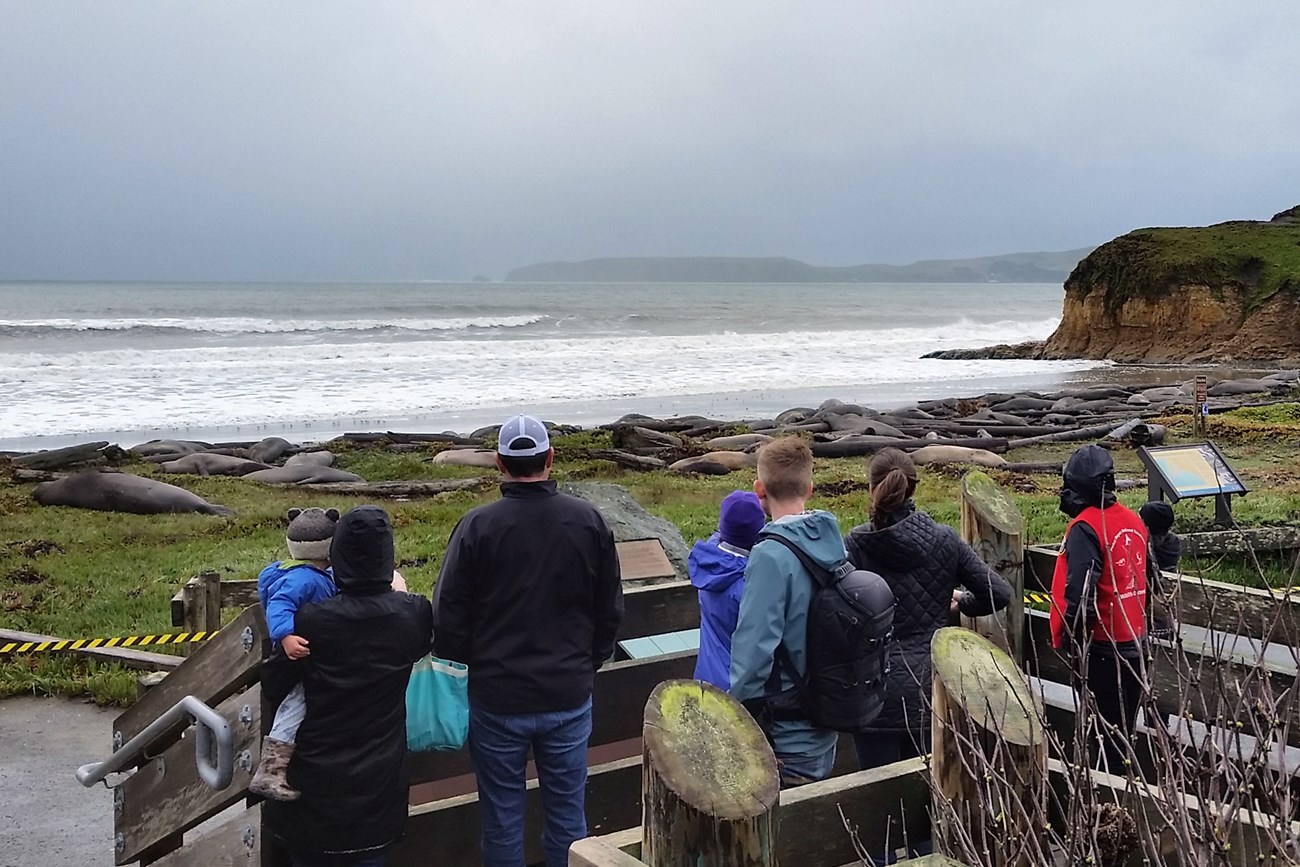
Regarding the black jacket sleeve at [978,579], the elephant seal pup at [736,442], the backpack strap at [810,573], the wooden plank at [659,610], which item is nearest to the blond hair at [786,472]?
the backpack strap at [810,573]

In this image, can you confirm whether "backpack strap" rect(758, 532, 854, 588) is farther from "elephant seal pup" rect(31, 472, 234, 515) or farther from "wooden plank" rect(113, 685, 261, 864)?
"elephant seal pup" rect(31, 472, 234, 515)

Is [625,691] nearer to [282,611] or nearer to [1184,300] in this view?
[282,611]

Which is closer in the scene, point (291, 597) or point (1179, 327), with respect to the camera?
point (291, 597)

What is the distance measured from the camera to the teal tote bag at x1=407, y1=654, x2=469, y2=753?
411cm

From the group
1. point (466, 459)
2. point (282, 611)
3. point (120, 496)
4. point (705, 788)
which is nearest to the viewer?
point (705, 788)

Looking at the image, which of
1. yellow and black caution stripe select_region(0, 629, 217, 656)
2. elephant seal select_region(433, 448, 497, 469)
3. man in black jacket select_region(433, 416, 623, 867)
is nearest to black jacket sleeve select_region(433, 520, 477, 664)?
man in black jacket select_region(433, 416, 623, 867)

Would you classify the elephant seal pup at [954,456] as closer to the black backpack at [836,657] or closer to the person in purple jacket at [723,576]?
the person in purple jacket at [723,576]

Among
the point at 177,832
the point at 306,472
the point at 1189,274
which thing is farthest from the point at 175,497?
the point at 1189,274

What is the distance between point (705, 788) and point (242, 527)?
527 inches

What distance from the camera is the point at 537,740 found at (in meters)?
4.19

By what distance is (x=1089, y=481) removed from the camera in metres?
5.16

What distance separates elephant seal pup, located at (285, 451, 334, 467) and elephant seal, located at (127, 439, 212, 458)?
9.02 ft

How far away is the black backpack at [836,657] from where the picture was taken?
390cm

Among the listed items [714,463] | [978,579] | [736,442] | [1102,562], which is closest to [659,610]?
[978,579]
